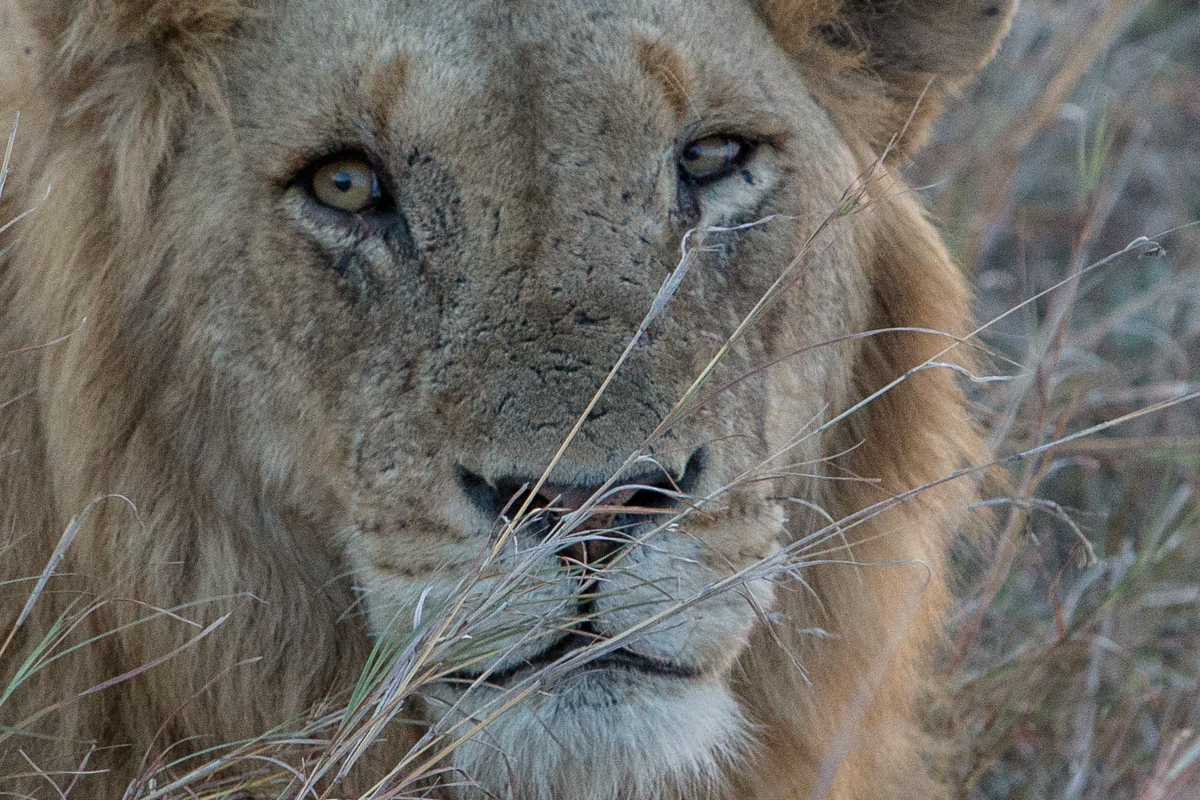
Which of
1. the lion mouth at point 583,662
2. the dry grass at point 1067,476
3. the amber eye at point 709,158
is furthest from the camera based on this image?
the amber eye at point 709,158

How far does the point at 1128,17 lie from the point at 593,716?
185 inches

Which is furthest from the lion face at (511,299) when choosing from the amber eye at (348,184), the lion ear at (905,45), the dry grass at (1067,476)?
the lion ear at (905,45)

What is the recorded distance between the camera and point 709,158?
7.81ft

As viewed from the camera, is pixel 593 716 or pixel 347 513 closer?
pixel 593 716

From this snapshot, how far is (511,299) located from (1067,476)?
3.15 m

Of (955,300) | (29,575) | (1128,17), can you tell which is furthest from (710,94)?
(1128,17)

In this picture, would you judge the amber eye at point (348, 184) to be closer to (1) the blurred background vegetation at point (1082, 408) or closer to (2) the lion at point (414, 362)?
(2) the lion at point (414, 362)

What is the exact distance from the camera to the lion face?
2.03 m

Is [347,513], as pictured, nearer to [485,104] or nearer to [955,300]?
[485,104]

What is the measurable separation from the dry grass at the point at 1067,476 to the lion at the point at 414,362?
0.29 ft

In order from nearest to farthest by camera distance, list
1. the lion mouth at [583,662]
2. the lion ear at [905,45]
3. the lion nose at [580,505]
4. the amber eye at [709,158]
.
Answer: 1. the lion nose at [580,505]
2. the lion mouth at [583,662]
3. the amber eye at [709,158]
4. the lion ear at [905,45]

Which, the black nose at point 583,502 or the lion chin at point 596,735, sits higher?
the black nose at point 583,502

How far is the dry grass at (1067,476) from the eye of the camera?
223 cm

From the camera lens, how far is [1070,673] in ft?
11.8
